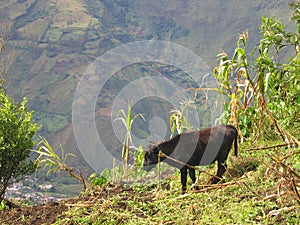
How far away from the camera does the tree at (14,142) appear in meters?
7.48

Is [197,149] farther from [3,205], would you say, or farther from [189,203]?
[3,205]

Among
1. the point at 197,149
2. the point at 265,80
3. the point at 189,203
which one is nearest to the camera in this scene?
the point at 189,203

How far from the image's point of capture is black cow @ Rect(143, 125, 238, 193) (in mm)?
5531

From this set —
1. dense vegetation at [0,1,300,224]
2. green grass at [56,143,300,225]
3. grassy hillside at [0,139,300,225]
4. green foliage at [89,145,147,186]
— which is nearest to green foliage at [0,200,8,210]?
grassy hillside at [0,139,300,225]

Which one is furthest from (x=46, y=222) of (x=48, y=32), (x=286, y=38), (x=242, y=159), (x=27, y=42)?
(x=48, y=32)

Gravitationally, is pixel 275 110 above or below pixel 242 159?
above

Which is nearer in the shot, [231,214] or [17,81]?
[231,214]

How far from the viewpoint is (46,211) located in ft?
18.4

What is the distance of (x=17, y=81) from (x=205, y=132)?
164m

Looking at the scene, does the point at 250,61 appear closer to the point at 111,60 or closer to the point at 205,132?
the point at 205,132

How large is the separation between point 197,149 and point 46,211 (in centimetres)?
190

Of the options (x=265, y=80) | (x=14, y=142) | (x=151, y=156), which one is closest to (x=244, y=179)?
(x=151, y=156)

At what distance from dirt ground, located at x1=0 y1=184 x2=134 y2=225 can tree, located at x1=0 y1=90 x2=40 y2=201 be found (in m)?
1.55

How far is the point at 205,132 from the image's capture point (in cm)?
566
